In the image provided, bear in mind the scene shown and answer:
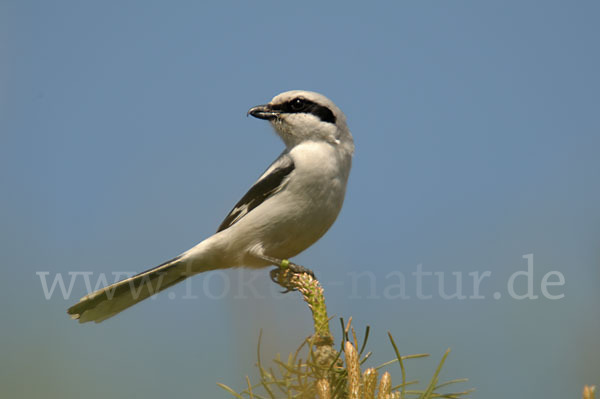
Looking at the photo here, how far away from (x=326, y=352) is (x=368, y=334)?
0.54 ft

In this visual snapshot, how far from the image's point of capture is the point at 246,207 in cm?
332

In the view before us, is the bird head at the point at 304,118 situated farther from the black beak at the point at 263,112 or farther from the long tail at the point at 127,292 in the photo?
the long tail at the point at 127,292

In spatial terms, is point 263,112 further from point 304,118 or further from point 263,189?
point 263,189

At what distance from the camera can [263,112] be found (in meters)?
3.53

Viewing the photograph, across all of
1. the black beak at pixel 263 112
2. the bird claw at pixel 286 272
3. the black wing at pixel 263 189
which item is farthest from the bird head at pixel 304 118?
the bird claw at pixel 286 272

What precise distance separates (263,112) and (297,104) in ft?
0.67

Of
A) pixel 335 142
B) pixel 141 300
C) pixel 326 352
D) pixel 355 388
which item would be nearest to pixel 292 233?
pixel 335 142

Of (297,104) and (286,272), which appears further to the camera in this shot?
(297,104)

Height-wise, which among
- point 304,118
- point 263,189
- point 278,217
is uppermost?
point 304,118

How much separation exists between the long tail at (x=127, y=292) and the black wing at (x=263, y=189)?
0.36 m

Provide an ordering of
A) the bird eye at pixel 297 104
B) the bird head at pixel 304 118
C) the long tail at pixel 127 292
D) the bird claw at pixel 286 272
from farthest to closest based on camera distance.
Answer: the bird eye at pixel 297 104 < the bird head at pixel 304 118 < the long tail at pixel 127 292 < the bird claw at pixel 286 272

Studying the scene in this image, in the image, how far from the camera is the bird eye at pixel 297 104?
351 centimetres

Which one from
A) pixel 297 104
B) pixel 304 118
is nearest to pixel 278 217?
pixel 304 118

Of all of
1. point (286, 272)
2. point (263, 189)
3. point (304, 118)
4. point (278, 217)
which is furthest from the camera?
point (304, 118)
